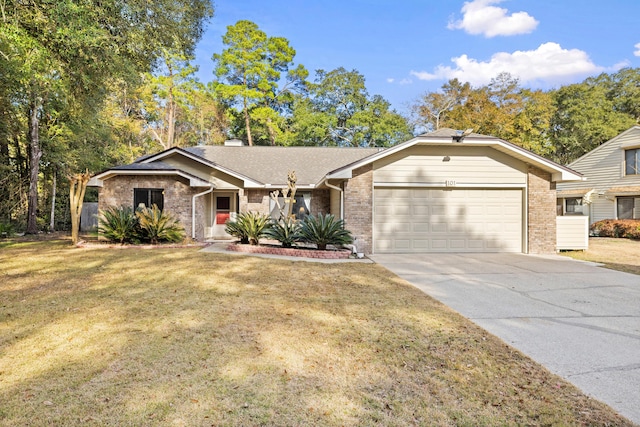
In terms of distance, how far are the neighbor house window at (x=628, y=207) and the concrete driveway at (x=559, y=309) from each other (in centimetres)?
1298

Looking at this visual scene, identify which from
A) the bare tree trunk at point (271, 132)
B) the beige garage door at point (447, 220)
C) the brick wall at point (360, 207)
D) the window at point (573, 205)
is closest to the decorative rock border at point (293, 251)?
the brick wall at point (360, 207)

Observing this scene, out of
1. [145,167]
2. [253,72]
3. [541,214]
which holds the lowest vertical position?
[541,214]

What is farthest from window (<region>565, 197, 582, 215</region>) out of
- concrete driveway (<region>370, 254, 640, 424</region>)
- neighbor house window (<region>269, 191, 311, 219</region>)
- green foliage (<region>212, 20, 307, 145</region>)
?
green foliage (<region>212, 20, 307, 145</region>)

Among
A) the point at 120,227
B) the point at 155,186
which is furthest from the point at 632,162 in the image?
the point at 120,227

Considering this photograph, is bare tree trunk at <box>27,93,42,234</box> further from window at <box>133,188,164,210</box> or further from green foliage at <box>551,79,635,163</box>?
green foliage at <box>551,79,635,163</box>

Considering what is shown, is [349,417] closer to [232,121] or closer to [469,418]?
[469,418]

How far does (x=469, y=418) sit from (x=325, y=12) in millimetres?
16156

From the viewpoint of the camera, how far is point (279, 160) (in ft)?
57.5

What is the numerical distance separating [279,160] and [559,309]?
14.3 m

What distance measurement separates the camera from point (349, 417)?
2377 millimetres

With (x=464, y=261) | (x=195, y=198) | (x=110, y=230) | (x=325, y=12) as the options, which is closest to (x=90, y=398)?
(x=464, y=261)

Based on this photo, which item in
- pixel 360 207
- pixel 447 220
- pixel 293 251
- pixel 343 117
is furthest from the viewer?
pixel 343 117

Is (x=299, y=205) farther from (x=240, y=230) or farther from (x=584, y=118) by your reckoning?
(x=584, y=118)

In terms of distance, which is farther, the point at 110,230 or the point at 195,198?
the point at 195,198
